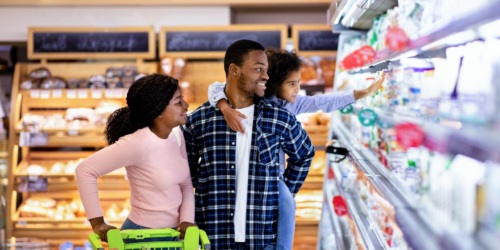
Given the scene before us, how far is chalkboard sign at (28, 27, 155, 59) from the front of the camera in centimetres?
721

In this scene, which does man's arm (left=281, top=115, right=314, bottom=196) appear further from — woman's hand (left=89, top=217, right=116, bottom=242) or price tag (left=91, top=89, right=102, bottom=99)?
price tag (left=91, top=89, right=102, bottom=99)

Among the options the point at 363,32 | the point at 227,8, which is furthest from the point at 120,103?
the point at 363,32

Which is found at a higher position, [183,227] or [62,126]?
[183,227]

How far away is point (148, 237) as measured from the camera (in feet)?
9.41

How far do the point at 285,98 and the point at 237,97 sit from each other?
22.4 inches

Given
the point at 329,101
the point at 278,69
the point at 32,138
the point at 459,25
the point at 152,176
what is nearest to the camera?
the point at 459,25

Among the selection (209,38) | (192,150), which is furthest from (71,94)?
(192,150)

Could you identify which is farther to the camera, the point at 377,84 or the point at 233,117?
the point at 377,84

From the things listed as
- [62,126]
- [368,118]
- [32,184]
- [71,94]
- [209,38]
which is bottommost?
[32,184]

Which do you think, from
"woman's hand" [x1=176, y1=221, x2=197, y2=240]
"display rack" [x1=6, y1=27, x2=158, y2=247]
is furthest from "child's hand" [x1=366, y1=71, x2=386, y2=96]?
"display rack" [x1=6, y1=27, x2=158, y2=247]

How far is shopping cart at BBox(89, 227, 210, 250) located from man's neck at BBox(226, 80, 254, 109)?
0.60 m

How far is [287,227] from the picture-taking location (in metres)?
3.29

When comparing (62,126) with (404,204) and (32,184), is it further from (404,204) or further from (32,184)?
(404,204)

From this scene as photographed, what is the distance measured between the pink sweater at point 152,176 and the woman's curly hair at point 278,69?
2.56 ft
